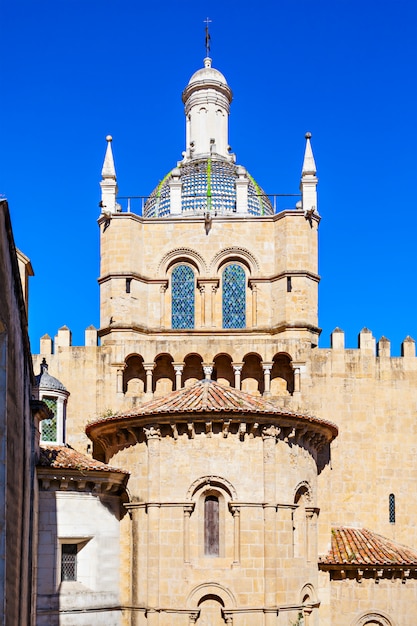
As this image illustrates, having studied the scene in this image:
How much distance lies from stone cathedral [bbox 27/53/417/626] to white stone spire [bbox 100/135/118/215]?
78 mm

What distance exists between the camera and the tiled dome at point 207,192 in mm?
39906

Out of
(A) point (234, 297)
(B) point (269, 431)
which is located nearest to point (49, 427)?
(B) point (269, 431)

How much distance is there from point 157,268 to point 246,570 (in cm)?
1376

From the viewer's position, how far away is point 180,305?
124ft

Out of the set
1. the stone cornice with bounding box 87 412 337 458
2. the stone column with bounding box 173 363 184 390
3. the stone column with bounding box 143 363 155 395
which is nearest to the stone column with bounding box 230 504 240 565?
the stone cornice with bounding box 87 412 337 458

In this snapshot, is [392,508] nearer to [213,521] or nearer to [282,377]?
[282,377]

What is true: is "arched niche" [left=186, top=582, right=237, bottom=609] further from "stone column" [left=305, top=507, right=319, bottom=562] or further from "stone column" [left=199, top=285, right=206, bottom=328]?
"stone column" [left=199, top=285, right=206, bottom=328]

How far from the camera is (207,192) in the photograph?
4012 cm

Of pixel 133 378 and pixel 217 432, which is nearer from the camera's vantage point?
pixel 217 432

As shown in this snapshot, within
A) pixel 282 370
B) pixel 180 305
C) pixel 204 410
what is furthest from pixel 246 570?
pixel 180 305

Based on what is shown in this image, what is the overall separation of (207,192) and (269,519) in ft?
53.5

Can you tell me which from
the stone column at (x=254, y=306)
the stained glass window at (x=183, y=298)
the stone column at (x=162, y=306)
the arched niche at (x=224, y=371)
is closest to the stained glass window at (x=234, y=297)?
the stone column at (x=254, y=306)

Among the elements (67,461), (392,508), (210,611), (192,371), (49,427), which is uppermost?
(192,371)

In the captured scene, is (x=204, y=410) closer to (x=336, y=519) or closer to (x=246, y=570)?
(x=246, y=570)
